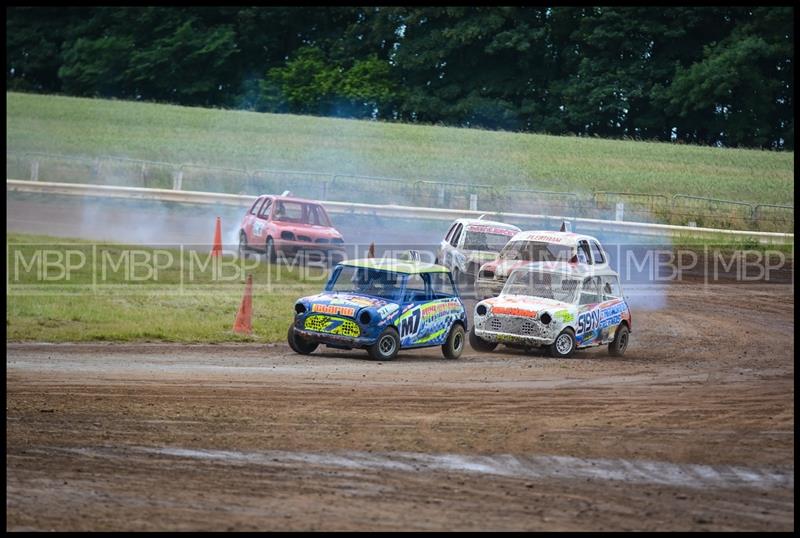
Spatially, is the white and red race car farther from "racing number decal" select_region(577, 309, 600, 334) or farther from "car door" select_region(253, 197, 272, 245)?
"car door" select_region(253, 197, 272, 245)

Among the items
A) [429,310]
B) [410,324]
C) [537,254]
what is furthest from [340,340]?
[537,254]

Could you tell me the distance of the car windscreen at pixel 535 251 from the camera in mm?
21641

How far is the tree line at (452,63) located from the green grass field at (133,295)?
107 feet

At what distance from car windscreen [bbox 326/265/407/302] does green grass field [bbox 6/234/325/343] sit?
2450mm

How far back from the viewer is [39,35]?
6944 centimetres

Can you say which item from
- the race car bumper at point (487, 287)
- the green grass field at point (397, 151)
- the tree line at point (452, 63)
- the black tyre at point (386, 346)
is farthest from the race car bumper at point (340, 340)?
the tree line at point (452, 63)

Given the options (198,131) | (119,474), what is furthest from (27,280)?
(198,131)

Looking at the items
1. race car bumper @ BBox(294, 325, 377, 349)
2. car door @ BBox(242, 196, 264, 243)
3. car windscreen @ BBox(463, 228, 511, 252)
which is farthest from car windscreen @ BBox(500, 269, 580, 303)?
car door @ BBox(242, 196, 264, 243)

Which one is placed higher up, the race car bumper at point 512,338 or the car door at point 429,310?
the car door at point 429,310

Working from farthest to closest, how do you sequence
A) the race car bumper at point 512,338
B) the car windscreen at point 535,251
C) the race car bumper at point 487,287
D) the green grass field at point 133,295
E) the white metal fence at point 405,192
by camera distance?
the white metal fence at point 405,192, the race car bumper at point 487,287, the car windscreen at point 535,251, the green grass field at point 133,295, the race car bumper at point 512,338

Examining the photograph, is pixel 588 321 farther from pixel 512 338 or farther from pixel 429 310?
pixel 429 310

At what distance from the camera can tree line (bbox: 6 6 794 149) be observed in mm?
55938

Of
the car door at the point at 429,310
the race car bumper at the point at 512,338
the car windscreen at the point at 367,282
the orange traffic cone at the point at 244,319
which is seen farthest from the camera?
the orange traffic cone at the point at 244,319

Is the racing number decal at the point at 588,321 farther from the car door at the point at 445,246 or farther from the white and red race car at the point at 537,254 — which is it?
the car door at the point at 445,246
